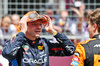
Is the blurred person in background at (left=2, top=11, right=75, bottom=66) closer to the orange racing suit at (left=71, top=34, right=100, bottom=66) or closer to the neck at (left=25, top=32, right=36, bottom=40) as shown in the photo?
the neck at (left=25, top=32, right=36, bottom=40)

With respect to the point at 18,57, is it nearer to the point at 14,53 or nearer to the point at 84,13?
the point at 14,53

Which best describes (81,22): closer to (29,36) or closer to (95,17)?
(29,36)

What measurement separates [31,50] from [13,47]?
373mm

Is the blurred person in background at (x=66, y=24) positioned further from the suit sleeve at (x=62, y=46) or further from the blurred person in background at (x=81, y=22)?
the suit sleeve at (x=62, y=46)

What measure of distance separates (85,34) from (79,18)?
509 millimetres

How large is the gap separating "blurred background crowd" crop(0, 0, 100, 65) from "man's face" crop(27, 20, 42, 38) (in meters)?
2.21

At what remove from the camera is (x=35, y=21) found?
11.9 ft

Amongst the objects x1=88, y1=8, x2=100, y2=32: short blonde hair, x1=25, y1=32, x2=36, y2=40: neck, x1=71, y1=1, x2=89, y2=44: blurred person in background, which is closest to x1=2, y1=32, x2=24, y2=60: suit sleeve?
x1=25, y1=32, x2=36, y2=40: neck

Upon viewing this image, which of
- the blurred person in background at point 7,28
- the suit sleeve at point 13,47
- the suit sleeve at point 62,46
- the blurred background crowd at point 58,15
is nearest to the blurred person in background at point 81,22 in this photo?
the blurred background crowd at point 58,15

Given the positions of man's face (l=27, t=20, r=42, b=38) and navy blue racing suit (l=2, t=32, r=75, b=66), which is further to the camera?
man's face (l=27, t=20, r=42, b=38)

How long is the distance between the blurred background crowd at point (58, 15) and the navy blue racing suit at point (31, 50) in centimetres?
211

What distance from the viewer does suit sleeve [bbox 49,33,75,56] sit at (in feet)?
12.1

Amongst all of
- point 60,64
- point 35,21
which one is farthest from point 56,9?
point 35,21

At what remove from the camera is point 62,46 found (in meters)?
3.72
